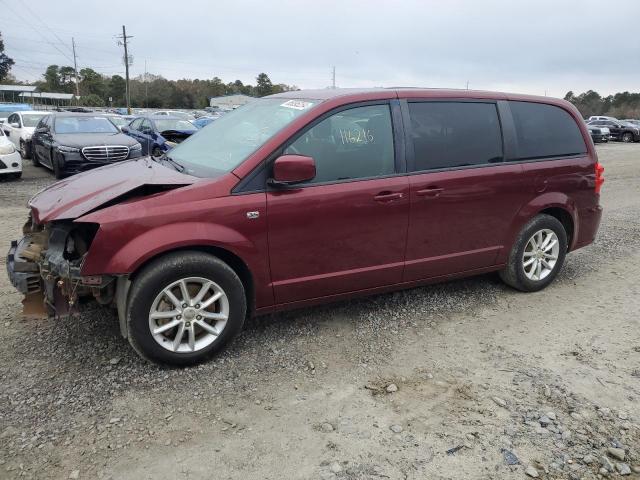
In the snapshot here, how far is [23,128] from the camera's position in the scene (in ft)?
50.0

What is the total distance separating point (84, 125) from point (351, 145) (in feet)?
33.9

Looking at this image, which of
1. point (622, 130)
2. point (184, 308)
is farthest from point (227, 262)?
point (622, 130)

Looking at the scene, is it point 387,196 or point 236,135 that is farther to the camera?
point 236,135

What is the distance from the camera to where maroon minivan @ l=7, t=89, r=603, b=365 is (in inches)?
126

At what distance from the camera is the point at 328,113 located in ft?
12.1

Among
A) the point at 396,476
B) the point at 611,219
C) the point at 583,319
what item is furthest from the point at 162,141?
the point at 396,476

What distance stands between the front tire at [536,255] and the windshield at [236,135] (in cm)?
233

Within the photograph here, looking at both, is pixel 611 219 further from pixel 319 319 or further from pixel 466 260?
pixel 319 319

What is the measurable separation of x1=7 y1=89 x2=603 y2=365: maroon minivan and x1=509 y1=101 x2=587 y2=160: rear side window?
0.05ft

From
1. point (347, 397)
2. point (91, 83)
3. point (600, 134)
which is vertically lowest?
point (347, 397)

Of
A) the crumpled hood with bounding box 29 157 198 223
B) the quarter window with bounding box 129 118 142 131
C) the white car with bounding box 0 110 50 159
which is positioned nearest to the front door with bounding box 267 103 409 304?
the crumpled hood with bounding box 29 157 198 223

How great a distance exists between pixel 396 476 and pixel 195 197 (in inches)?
78.3

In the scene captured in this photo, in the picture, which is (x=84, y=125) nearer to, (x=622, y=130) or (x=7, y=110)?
(x=7, y=110)

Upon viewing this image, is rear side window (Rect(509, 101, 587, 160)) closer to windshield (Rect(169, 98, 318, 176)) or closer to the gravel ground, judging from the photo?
the gravel ground
